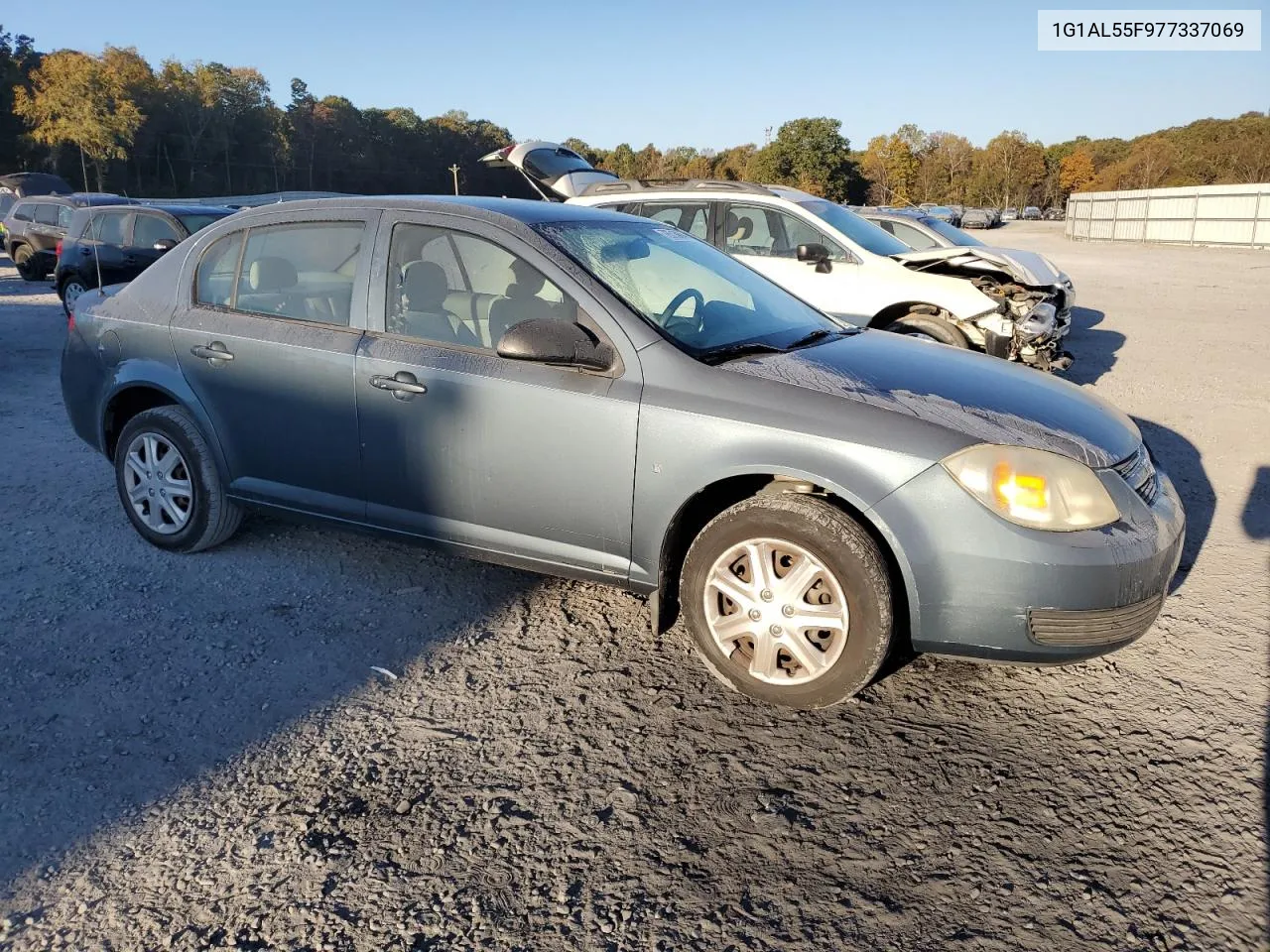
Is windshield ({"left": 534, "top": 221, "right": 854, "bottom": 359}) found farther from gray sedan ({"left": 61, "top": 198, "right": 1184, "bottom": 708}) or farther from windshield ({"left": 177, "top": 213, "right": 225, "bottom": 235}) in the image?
windshield ({"left": 177, "top": 213, "right": 225, "bottom": 235})

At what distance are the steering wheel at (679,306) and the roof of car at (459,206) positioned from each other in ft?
1.98

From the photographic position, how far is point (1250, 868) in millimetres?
2424

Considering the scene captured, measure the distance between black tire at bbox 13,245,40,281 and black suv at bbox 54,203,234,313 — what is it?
6.19 m

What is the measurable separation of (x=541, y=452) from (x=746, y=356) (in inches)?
33.7

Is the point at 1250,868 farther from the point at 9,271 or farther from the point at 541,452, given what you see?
the point at 9,271

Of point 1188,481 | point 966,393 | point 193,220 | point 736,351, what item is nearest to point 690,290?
point 736,351

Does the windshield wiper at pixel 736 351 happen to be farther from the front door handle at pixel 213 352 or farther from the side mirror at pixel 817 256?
the side mirror at pixel 817 256

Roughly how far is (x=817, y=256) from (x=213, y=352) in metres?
5.38

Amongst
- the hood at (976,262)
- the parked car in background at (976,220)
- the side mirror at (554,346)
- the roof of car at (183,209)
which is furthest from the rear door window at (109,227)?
the parked car in background at (976,220)

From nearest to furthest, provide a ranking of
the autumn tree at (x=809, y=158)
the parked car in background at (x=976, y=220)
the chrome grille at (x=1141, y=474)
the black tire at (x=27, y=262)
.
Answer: the chrome grille at (x=1141, y=474) → the black tire at (x=27, y=262) → the parked car in background at (x=976, y=220) → the autumn tree at (x=809, y=158)

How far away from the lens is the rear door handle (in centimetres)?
423

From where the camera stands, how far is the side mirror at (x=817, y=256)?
805 centimetres

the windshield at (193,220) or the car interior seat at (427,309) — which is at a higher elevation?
the windshield at (193,220)

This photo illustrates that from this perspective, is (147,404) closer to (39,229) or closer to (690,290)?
(690,290)
